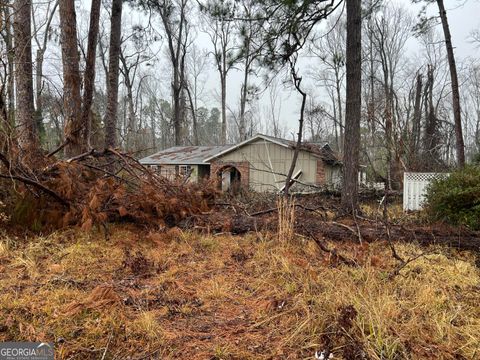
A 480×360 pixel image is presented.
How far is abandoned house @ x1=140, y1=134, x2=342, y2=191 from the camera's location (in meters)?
15.7

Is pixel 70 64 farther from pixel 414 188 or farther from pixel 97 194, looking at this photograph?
pixel 414 188

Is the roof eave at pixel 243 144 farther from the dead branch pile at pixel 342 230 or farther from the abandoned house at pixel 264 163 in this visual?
the dead branch pile at pixel 342 230

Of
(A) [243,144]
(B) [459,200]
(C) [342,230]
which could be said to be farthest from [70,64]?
(A) [243,144]

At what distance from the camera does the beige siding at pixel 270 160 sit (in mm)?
15898

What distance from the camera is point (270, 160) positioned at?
16906mm

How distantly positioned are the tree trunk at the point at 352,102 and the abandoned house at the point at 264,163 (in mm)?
7197

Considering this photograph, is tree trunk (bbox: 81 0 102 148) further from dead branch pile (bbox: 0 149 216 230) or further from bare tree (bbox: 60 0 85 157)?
dead branch pile (bbox: 0 149 216 230)

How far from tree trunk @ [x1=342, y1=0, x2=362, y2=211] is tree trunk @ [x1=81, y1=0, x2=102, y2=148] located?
563 cm

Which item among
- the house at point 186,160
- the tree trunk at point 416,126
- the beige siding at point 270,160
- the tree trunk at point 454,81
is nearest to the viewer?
the tree trunk at point 454,81

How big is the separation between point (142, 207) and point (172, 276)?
2.06 metres

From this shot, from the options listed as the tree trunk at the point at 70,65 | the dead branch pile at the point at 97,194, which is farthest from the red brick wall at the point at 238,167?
the dead branch pile at the point at 97,194

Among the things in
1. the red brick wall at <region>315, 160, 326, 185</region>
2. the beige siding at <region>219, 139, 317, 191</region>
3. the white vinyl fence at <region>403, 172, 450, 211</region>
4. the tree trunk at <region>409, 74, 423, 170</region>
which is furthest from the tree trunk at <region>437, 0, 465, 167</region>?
the beige siding at <region>219, 139, 317, 191</region>

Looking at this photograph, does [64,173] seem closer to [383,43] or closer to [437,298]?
[437,298]

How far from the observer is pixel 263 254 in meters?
4.19
